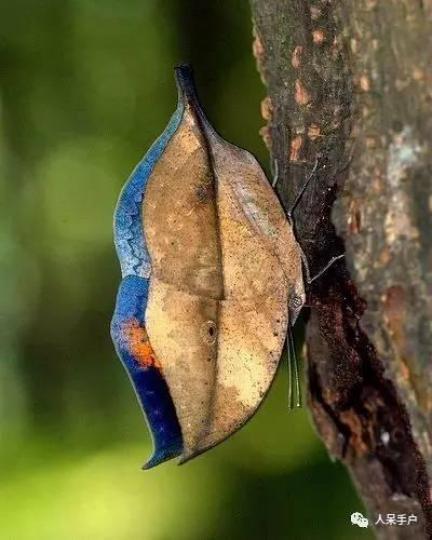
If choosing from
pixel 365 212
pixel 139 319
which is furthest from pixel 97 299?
pixel 365 212

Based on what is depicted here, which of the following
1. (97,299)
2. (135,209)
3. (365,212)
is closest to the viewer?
(365,212)

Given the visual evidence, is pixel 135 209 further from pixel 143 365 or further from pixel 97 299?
pixel 97 299

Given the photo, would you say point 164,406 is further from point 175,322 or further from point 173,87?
point 173,87

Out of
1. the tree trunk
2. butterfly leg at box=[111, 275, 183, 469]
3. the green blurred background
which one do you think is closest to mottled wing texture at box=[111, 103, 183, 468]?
butterfly leg at box=[111, 275, 183, 469]

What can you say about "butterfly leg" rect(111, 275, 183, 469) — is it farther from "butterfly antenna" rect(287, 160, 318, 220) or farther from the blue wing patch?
"butterfly antenna" rect(287, 160, 318, 220)

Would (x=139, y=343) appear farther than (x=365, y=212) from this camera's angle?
Yes

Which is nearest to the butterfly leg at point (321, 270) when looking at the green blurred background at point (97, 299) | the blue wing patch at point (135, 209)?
the blue wing patch at point (135, 209)
